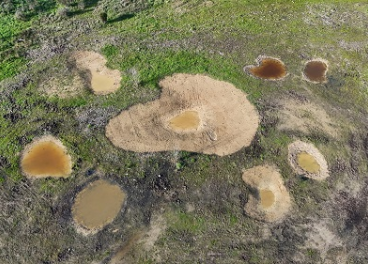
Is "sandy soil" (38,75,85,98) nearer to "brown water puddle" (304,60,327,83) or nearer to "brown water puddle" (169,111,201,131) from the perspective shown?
"brown water puddle" (169,111,201,131)

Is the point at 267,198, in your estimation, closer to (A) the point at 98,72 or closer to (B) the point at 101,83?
(B) the point at 101,83

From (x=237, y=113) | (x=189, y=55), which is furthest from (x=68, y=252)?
(x=189, y=55)

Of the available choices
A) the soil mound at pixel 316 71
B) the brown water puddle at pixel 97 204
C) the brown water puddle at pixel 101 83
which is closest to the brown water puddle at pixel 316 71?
the soil mound at pixel 316 71

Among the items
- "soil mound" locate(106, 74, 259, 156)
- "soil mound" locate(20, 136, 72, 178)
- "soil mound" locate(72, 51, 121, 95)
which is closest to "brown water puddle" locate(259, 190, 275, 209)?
"soil mound" locate(106, 74, 259, 156)

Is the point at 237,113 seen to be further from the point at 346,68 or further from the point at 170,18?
the point at 170,18

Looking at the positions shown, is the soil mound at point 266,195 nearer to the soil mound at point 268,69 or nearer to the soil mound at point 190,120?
the soil mound at point 190,120

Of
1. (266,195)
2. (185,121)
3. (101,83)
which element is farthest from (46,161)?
(266,195)
